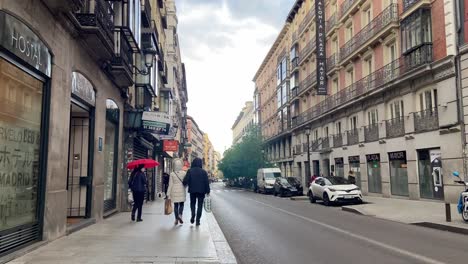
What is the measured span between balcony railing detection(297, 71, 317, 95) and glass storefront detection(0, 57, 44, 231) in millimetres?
33150

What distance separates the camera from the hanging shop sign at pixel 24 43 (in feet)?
21.0

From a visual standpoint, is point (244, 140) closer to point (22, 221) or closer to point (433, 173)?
point (433, 173)

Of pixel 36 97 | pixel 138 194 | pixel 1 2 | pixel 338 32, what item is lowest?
pixel 138 194

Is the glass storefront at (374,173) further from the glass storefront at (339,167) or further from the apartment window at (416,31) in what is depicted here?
the apartment window at (416,31)

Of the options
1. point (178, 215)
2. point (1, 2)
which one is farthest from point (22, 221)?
point (178, 215)

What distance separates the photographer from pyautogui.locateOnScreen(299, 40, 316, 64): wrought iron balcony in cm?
3992

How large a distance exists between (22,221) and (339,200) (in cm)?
1557

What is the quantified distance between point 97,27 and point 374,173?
2150 cm

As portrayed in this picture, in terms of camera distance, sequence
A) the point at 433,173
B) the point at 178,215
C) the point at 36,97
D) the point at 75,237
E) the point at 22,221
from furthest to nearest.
Result: the point at 433,173 < the point at 178,215 < the point at 75,237 < the point at 36,97 < the point at 22,221

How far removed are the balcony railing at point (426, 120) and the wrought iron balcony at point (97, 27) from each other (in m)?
15.4

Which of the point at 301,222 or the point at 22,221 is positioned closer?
the point at 22,221

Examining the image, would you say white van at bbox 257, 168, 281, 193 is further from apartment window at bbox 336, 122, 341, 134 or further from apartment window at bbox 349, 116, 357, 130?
apartment window at bbox 349, 116, 357, 130

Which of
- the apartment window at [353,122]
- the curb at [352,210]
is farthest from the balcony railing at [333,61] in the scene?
the curb at [352,210]

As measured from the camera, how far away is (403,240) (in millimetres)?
9484
